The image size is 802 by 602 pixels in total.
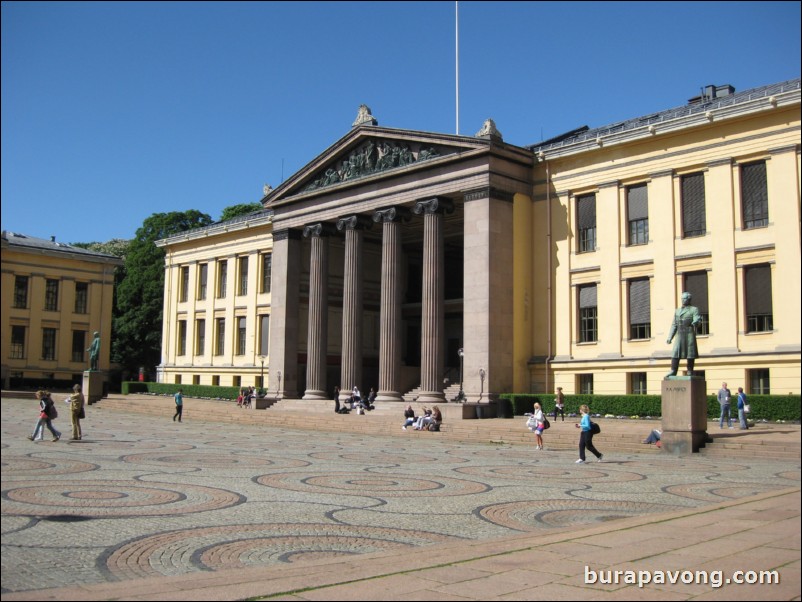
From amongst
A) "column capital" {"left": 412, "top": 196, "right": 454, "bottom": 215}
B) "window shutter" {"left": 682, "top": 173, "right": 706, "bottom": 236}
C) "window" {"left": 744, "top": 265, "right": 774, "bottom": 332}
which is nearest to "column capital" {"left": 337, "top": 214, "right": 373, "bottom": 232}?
"column capital" {"left": 412, "top": 196, "right": 454, "bottom": 215}

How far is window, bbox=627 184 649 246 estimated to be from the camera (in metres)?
40.1

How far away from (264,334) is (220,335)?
6463mm

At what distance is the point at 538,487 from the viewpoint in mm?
16156

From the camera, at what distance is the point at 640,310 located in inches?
1583

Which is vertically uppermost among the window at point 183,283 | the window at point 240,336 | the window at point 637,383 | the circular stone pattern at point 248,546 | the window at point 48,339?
the window at point 183,283

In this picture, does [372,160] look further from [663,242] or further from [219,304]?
[219,304]

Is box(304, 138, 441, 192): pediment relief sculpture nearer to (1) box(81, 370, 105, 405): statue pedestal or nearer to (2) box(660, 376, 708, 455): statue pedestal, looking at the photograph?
(1) box(81, 370, 105, 405): statue pedestal

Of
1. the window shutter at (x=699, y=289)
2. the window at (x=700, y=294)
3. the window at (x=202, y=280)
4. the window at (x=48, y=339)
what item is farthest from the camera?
the window at (x=202, y=280)

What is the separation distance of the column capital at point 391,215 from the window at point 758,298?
1989 centimetres

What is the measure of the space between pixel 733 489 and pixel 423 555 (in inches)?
374

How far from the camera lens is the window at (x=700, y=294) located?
37.1m

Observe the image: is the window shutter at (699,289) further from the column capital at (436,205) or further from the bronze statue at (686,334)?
the bronze statue at (686,334)

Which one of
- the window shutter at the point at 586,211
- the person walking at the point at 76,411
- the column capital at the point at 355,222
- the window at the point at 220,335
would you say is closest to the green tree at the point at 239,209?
the window at the point at 220,335

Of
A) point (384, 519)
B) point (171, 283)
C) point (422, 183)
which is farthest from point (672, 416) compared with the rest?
point (171, 283)
